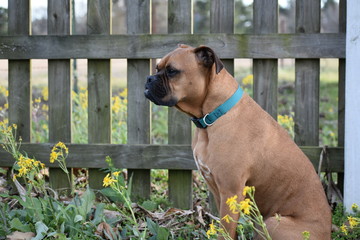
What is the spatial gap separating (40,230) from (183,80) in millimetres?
1256

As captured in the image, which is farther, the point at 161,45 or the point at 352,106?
the point at 161,45

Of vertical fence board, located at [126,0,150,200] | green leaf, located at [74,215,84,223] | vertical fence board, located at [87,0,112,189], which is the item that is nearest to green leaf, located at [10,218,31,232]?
green leaf, located at [74,215,84,223]

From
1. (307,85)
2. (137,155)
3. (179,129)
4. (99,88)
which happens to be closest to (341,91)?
(307,85)

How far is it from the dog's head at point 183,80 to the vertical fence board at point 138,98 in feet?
3.70

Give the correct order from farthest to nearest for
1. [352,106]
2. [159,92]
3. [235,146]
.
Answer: [352,106] < [159,92] < [235,146]

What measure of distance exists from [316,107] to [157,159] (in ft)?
4.46

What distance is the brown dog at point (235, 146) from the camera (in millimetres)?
3307

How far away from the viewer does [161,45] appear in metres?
4.47

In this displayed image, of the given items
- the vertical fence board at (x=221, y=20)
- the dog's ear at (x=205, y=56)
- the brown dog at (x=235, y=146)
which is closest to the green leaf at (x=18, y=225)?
the brown dog at (x=235, y=146)

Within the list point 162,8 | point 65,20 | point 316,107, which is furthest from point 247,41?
point 162,8

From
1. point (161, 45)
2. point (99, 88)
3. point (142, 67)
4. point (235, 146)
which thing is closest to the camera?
point (235, 146)

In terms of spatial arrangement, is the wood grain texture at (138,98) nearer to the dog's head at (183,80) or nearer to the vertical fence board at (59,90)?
the vertical fence board at (59,90)

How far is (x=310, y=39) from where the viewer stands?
4.37m

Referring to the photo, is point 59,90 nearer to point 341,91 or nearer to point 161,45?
point 161,45
